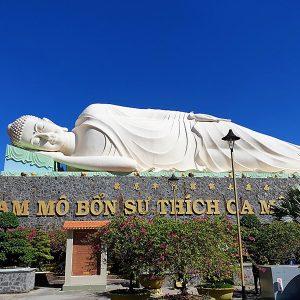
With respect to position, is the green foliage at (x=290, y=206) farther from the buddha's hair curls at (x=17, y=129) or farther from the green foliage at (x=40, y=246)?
the buddha's hair curls at (x=17, y=129)

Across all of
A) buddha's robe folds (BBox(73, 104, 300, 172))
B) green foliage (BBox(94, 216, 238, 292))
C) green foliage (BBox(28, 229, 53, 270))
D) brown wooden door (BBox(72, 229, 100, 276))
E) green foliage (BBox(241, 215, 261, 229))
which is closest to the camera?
green foliage (BBox(94, 216, 238, 292))

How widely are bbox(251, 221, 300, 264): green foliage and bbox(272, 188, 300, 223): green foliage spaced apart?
3.14 m

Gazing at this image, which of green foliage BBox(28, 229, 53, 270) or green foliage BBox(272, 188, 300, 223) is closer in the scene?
green foliage BBox(28, 229, 53, 270)

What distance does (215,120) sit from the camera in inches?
699

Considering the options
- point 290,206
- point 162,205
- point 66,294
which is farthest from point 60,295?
point 290,206

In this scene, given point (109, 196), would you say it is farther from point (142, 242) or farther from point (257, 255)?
point (142, 242)

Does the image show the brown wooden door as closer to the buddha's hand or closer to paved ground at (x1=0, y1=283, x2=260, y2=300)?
paved ground at (x1=0, y1=283, x2=260, y2=300)

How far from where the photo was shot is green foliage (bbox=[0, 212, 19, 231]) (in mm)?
12654

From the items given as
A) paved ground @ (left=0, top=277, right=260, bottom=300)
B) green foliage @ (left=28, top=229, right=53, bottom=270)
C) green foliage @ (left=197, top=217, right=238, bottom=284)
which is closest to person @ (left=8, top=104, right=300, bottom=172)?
green foliage @ (left=28, top=229, right=53, bottom=270)

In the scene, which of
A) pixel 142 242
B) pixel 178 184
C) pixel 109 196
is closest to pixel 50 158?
pixel 109 196

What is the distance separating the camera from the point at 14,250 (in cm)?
1104

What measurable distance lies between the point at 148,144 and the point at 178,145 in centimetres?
131

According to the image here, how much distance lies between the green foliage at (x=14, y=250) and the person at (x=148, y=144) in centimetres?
488

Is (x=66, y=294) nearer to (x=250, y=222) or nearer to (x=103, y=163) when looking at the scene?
(x=103, y=163)
